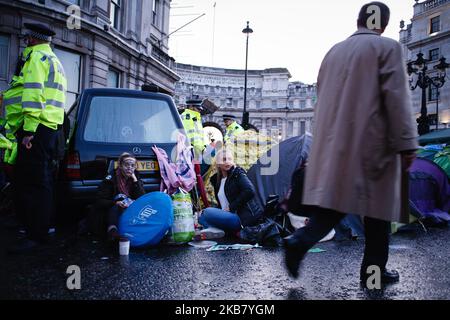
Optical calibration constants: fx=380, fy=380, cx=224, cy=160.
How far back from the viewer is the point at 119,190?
4723 mm

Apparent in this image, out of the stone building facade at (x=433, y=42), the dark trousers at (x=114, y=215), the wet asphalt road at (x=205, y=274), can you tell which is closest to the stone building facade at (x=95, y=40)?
the dark trousers at (x=114, y=215)

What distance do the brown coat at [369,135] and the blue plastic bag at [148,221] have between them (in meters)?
2.00

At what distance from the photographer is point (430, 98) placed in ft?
120

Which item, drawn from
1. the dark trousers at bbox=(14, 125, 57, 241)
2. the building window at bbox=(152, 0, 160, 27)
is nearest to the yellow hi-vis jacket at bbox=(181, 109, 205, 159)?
the dark trousers at bbox=(14, 125, 57, 241)

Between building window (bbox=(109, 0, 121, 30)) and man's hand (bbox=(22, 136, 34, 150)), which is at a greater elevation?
building window (bbox=(109, 0, 121, 30))

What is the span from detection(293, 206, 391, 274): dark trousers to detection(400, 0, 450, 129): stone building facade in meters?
37.3

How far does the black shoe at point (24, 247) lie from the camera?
3803 millimetres

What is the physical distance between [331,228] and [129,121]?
11.0ft

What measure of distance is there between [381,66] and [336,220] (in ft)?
3.85

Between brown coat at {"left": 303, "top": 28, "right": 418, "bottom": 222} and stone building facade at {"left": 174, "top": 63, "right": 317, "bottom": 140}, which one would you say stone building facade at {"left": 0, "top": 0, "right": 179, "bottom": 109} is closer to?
brown coat at {"left": 303, "top": 28, "right": 418, "bottom": 222}

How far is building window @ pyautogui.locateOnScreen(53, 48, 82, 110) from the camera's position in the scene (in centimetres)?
1570

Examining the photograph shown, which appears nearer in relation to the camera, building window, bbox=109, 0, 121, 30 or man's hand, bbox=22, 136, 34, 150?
man's hand, bbox=22, 136, 34, 150

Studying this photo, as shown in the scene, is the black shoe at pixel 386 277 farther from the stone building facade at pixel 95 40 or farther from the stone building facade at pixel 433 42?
the stone building facade at pixel 433 42
